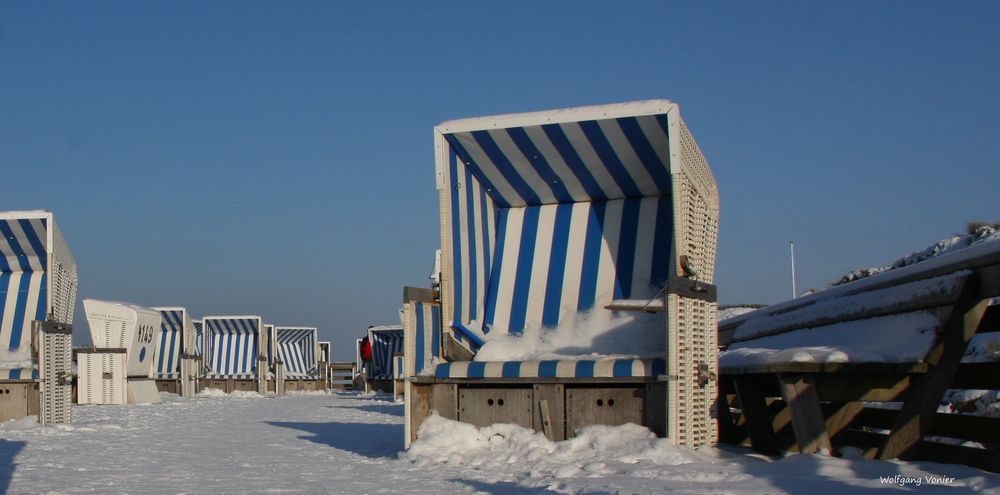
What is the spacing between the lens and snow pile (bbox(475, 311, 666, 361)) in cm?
651

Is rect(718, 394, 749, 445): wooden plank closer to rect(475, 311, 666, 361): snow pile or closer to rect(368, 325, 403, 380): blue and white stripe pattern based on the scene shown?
rect(475, 311, 666, 361): snow pile

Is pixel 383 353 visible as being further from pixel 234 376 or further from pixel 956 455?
pixel 956 455

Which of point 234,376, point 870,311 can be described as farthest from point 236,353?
point 870,311

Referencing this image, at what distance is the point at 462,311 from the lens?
699 centimetres

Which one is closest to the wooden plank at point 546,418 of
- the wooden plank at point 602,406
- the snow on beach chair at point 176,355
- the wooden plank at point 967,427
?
the wooden plank at point 602,406

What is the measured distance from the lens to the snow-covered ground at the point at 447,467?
4.37 meters

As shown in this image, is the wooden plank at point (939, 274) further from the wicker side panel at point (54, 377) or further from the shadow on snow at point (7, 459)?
the wicker side panel at point (54, 377)

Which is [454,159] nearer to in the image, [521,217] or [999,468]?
[521,217]

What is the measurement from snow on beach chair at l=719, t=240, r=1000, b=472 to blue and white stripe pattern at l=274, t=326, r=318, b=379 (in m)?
26.5

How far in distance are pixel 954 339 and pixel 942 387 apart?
0.25 meters

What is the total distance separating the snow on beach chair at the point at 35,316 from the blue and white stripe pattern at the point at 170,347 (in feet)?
40.0

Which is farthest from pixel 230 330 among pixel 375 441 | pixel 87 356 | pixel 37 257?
pixel 375 441

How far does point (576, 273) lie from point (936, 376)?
3010mm

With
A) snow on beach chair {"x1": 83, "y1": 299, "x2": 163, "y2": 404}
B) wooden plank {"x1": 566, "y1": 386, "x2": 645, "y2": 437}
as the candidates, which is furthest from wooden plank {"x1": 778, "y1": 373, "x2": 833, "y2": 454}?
snow on beach chair {"x1": 83, "y1": 299, "x2": 163, "y2": 404}
